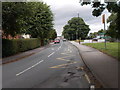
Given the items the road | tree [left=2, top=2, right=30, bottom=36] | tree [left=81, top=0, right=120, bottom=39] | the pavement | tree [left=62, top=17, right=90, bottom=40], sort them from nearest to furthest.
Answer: the pavement
the road
tree [left=81, top=0, right=120, bottom=39]
tree [left=2, top=2, right=30, bottom=36]
tree [left=62, top=17, right=90, bottom=40]

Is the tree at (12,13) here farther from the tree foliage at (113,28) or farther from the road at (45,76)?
the tree foliage at (113,28)

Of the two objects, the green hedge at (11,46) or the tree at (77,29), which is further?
the tree at (77,29)

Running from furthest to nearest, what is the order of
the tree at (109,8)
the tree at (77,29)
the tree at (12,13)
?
1. the tree at (77,29)
2. the tree at (12,13)
3. the tree at (109,8)

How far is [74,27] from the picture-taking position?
101 meters

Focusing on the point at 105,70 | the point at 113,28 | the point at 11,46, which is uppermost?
the point at 113,28

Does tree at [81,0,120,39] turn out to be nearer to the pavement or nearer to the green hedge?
the pavement

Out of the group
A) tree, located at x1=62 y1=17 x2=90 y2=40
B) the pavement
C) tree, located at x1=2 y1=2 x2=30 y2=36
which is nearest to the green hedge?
tree, located at x1=2 y1=2 x2=30 y2=36

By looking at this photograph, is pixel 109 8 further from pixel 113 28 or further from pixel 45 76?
pixel 45 76

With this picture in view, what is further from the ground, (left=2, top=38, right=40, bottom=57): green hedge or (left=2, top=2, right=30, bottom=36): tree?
(left=2, top=2, right=30, bottom=36): tree

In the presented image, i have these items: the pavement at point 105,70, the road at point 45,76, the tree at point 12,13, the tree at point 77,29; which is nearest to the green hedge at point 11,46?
the tree at point 12,13

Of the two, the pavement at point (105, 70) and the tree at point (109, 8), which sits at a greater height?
the tree at point (109, 8)

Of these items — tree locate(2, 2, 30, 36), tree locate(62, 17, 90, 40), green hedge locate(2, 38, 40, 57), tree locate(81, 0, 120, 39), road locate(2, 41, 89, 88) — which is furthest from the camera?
tree locate(62, 17, 90, 40)

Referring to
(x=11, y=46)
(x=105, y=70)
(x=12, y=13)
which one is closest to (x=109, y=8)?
(x=105, y=70)

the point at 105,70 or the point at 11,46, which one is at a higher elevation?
the point at 11,46
